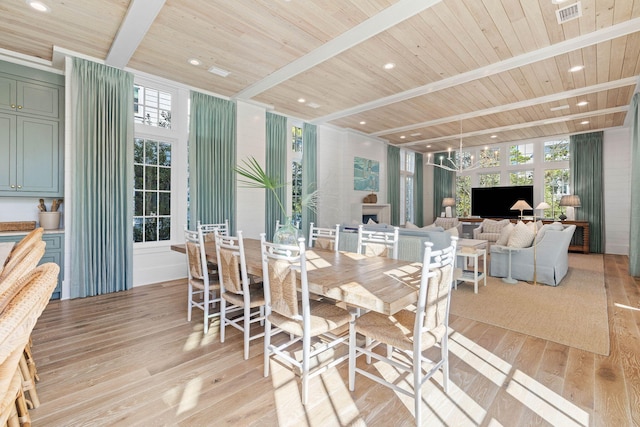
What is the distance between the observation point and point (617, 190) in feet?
24.3

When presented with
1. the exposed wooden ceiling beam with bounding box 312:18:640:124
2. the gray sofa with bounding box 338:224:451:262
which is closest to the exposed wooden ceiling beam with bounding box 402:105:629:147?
the exposed wooden ceiling beam with bounding box 312:18:640:124

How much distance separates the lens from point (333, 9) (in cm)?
296

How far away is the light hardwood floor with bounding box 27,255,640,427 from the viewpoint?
1.75 metres

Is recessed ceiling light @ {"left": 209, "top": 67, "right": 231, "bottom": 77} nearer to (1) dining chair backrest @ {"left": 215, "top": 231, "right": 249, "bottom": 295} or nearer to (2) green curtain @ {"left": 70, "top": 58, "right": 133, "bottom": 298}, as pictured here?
(2) green curtain @ {"left": 70, "top": 58, "right": 133, "bottom": 298}

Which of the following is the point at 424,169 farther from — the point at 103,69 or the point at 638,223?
the point at 103,69

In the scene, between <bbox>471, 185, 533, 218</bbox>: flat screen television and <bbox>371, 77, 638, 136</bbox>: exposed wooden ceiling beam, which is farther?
<bbox>471, 185, 533, 218</bbox>: flat screen television

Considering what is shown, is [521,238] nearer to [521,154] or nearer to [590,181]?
[590,181]

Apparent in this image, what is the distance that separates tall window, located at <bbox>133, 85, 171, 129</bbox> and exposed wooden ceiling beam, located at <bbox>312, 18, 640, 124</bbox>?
339 centimetres

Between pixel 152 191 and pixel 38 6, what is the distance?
2.37m

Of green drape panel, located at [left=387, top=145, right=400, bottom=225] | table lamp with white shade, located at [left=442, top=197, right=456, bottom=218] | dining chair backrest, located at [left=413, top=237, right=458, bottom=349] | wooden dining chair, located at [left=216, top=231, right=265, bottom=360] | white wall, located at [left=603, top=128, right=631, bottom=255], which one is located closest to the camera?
dining chair backrest, located at [left=413, top=237, right=458, bottom=349]

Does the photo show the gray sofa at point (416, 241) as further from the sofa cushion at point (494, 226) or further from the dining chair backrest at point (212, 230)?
the sofa cushion at point (494, 226)

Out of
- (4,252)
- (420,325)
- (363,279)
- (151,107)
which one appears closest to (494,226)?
(363,279)

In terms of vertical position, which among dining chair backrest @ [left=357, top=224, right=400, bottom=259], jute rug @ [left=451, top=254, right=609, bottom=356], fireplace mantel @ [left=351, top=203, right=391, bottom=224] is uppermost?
fireplace mantel @ [left=351, top=203, right=391, bottom=224]

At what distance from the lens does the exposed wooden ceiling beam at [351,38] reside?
2891mm
